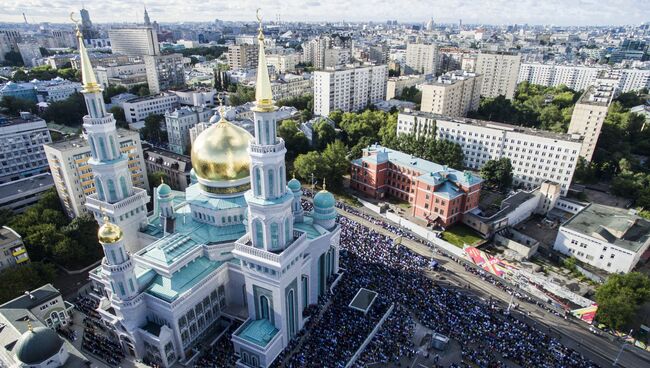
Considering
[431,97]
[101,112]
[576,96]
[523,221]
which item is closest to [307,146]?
[431,97]

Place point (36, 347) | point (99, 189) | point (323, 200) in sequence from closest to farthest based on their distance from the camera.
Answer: point (36, 347), point (99, 189), point (323, 200)

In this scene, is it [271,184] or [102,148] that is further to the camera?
[102,148]

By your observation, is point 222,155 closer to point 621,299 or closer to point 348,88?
point 621,299

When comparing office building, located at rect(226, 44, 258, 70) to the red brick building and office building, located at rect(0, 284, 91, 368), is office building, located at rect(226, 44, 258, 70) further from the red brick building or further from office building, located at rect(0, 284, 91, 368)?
office building, located at rect(0, 284, 91, 368)

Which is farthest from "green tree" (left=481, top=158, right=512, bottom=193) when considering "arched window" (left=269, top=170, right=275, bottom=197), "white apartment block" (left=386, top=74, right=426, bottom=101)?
"white apartment block" (left=386, top=74, right=426, bottom=101)

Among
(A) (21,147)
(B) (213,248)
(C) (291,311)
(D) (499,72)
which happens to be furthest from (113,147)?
(D) (499,72)

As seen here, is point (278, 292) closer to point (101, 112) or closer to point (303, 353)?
point (303, 353)
